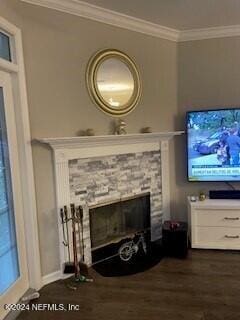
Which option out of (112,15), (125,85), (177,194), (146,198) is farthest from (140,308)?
(112,15)

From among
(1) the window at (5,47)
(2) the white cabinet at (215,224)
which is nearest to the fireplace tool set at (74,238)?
(2) the white cabinet at (215,224)

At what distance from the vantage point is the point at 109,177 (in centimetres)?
351

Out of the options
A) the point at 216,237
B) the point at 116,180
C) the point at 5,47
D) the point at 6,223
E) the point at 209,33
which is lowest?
the point at 216,237

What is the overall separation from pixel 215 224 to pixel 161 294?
120 centimetres

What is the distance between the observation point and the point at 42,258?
3012 millimetres

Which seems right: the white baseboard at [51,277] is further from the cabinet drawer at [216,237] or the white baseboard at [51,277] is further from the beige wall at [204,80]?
the beige wall at [204,80]

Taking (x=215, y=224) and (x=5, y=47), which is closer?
(x=5, y=47)

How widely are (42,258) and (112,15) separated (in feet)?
8.16

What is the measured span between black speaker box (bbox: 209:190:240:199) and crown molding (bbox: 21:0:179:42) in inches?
75.4

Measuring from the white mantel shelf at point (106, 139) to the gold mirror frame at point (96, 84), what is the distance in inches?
10.9

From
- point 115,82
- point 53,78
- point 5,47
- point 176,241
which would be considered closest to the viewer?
point 5,47

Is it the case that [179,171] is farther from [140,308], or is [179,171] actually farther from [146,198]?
[140,308]

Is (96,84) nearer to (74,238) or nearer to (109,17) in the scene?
(109,17)

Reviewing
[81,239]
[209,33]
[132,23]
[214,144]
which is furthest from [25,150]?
[209,33]
